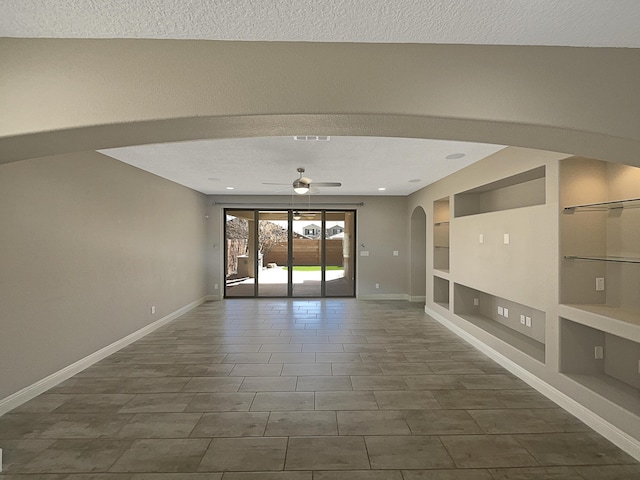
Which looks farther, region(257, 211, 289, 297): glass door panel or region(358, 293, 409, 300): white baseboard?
region(257, 211, 289, 297): glass door panel

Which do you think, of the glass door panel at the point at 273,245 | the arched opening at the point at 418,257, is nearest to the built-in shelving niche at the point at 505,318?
the arched opening at the point at 418,257

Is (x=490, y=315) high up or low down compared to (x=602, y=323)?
down

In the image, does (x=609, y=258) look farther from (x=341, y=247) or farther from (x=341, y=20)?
(x=341, y=247)

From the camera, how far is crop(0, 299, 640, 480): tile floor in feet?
7.28

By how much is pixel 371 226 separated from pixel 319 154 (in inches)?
182

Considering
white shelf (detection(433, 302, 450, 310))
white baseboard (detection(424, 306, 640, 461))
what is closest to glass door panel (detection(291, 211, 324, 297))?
white shelf (detection(433, 302, 450, 310))

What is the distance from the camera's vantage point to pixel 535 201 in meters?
4.23

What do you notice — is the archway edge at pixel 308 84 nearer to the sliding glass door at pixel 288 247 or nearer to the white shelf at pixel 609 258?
the white shelf at pixel 609 258

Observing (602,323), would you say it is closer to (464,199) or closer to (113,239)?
(464,199)

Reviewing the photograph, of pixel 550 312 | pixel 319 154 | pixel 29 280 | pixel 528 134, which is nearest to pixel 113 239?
pixel 29 280

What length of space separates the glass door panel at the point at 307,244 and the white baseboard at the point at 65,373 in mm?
4214

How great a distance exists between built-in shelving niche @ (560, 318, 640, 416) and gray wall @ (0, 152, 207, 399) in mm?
5103


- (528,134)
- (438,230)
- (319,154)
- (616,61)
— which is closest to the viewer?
(616,61)

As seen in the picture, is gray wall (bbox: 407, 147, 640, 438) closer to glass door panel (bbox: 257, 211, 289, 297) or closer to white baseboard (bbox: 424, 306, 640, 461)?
white baseboard (bbox: 424, 306, 640, 461)
